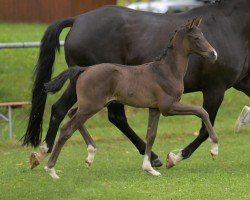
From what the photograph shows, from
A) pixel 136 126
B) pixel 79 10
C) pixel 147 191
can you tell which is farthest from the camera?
pixel 79 10

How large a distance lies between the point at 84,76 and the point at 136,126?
21.9ft

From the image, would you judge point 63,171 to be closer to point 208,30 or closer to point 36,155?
point 36,155

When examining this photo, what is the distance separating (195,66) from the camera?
38.6 feet

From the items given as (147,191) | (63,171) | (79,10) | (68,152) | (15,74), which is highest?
(147,191)

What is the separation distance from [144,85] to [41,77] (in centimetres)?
215

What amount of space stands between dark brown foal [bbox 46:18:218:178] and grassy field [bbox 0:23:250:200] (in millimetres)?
542

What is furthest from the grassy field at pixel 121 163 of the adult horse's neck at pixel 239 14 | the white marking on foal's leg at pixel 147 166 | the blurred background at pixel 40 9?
the blurred background at pixel 40 9

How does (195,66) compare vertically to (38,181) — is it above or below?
above

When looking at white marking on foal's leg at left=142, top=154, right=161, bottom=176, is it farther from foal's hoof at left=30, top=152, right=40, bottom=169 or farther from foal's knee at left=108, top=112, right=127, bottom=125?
foal's knee at left=108, top=112, right=127, bottom=125

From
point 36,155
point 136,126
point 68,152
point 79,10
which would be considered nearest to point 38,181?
point 36,155

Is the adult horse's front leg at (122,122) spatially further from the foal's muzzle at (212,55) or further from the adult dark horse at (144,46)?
the foal's muzzle at (212,55)

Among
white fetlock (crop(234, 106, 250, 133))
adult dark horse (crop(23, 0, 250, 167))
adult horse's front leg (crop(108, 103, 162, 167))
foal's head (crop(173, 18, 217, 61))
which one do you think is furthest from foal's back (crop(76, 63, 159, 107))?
Result: white fetlock (crop(234, 106, 250, 133))

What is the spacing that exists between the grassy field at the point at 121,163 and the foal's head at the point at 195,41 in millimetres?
1503

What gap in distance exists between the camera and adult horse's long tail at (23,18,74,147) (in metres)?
12.3
